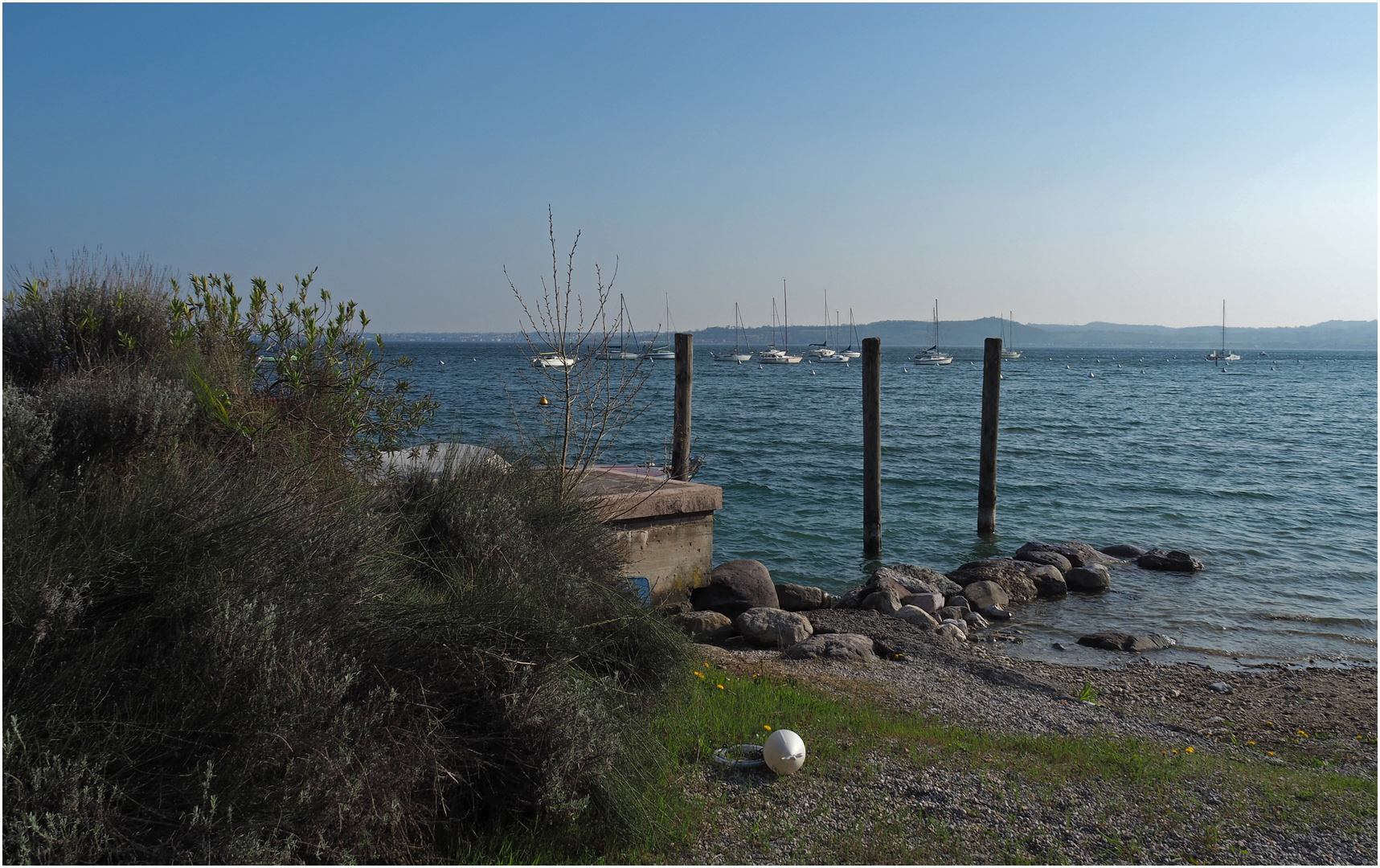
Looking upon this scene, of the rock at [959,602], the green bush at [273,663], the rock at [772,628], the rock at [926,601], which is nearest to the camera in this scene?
the green bush at [273,663]

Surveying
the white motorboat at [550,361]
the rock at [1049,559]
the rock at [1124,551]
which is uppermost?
the white motorboat at [550,361]

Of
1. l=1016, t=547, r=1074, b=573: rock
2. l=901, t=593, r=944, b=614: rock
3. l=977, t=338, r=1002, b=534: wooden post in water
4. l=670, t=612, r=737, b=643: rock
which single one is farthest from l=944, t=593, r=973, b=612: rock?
l=977, t=338, r=1002, b=534: wooden post in water

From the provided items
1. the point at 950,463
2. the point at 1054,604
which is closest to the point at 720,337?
the point at 950,463

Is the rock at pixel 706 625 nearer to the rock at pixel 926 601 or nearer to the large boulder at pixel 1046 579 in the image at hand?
the rock at pixel 926 601

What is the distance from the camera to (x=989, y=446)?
15703 mm

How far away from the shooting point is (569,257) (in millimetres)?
7242

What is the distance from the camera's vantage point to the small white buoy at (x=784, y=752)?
4426mm

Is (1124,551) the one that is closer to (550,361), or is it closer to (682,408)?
(682,408)

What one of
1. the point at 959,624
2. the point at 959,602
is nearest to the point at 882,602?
the point at 959,624

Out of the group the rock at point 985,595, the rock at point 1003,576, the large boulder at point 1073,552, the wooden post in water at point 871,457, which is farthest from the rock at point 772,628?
the large boulder at point 1073,552

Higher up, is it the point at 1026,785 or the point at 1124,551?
the point at 1026,785

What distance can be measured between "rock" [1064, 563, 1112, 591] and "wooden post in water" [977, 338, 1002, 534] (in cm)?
303

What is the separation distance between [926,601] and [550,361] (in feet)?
19.2

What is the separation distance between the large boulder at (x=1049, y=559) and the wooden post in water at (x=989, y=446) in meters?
2.11
